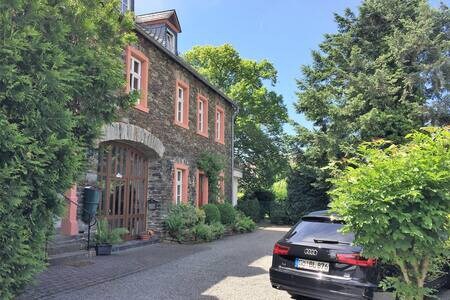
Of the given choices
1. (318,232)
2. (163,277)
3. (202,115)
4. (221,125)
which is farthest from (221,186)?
(318,232)

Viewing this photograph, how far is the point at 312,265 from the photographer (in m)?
6.18

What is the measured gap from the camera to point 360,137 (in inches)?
829

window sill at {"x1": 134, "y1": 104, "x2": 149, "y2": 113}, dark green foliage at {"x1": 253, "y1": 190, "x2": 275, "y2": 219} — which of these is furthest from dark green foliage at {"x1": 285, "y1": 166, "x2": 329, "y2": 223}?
window sill at {"x1": 134, "y1": 104, "x2": 149, "y2": 113}

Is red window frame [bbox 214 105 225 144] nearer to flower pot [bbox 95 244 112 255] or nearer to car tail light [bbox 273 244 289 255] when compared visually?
flower pot [bbox 95 244 112 255]

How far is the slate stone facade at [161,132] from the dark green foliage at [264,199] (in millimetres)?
13106

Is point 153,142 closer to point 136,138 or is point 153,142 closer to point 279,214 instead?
point 136,138

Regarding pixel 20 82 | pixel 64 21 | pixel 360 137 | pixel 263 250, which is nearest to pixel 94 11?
pixel 64 21

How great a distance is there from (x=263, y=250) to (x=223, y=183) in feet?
27.7

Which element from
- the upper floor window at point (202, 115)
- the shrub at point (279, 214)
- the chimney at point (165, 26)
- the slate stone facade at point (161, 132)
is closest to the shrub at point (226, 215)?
the slate stone facade at point (161, 132)

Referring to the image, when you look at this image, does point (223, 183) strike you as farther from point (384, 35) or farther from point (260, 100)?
point (260, 100)

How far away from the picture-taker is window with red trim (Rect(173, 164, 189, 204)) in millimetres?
15887

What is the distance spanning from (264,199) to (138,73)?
19065 mm

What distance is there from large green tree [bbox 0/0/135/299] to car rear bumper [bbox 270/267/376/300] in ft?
10.7

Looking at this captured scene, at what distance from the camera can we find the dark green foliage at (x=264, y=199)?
99.3 ft
